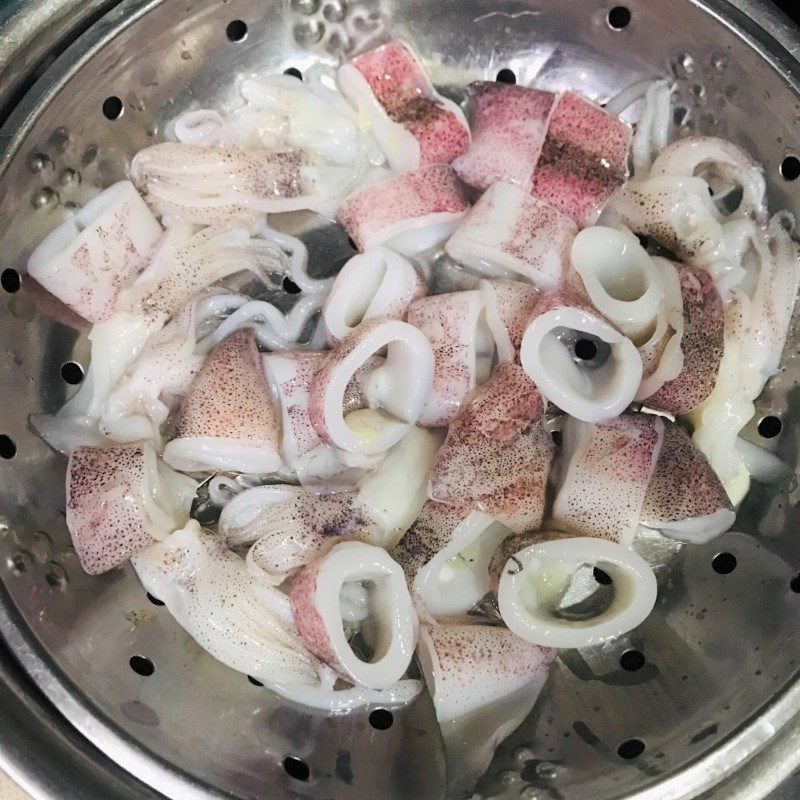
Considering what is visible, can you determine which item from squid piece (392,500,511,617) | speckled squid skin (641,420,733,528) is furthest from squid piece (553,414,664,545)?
squid piece (392,500,511,617)

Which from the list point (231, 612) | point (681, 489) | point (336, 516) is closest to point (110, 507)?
point (231, 612)

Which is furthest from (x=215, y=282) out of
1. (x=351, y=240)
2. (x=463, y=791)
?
(x=463, y=791)

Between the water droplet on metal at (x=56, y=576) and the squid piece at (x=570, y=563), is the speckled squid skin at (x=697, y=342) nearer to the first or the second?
the squid piece at (x=570, y=563)

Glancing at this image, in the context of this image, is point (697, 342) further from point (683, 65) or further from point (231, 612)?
point (231, 612)

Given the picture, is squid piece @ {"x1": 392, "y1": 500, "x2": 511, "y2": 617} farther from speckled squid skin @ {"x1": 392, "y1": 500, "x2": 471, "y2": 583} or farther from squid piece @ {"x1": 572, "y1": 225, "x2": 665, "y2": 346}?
squid piece @ {"x1": 572, "y1": 225, "x2": 665, "y2": 346}

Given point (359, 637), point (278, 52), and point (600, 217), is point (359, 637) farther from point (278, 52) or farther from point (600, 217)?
point (278, 52)

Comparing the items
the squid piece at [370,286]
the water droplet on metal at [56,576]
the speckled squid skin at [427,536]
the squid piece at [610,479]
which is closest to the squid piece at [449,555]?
the speckled squid skin at [427,536]
